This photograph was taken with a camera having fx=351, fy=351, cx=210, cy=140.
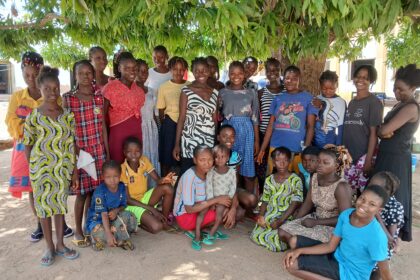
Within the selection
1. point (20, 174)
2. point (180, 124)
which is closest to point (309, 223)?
point (180, 124)

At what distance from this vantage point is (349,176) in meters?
3.40

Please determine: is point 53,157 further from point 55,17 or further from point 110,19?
point 55,17

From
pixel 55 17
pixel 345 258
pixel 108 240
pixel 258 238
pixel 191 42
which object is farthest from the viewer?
pixel 191 42

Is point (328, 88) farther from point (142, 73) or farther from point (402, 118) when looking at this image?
point (142, 73)

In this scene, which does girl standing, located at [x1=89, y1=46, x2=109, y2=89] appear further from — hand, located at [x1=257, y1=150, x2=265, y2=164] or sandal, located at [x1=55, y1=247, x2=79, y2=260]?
hand, located at [x1=257, y1=150, x2=265, y2=164]

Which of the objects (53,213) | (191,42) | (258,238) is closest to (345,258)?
(258,238)

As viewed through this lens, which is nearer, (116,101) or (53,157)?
(53,157)

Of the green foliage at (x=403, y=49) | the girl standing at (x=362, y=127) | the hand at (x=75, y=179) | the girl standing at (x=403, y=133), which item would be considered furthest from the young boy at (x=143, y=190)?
the green foliage at (x=403, y=49)

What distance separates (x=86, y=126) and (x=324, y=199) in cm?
220

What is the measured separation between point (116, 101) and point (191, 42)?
114 inches

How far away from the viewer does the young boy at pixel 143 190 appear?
11.2ft

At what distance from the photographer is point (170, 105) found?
3.76 meters

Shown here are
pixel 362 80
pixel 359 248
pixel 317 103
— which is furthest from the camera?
pixel 317 103

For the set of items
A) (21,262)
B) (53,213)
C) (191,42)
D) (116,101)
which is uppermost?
(191,42)
